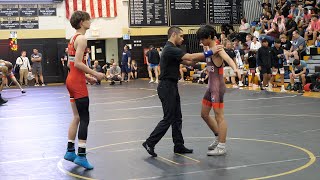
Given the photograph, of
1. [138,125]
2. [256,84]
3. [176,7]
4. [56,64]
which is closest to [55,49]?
[56,64]

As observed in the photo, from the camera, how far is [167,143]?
8.34 metres

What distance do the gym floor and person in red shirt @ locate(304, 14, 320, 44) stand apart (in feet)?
22.8

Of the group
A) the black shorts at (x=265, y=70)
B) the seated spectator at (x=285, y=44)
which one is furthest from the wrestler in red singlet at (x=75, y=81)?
the seated spectator at (x=285, y=44)

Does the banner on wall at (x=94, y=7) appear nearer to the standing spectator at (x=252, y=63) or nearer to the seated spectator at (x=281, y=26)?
the seated spectator at (x=281, y=26)

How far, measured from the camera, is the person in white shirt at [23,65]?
27156 millimetres

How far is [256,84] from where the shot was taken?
19844 mm

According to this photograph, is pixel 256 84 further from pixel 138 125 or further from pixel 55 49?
pixel 55 49

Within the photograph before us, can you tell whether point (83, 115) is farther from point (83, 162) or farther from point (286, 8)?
point (286, 8)

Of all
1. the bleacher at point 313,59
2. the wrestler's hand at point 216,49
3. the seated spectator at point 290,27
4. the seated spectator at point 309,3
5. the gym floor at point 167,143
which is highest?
Answer: the seated spectator at point 309,3

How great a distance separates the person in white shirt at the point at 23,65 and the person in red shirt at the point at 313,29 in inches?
552

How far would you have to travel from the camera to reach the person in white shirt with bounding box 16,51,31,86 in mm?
27156

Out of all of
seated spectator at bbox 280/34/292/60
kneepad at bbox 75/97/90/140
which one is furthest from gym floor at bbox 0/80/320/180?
seated spectator at bbox 280/34/292/60

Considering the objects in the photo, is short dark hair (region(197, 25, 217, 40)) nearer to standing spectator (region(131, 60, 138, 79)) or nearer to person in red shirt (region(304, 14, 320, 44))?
person in red shirt (region(304, 14, 320, 44))

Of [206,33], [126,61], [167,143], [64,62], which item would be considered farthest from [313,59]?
[64,62]
